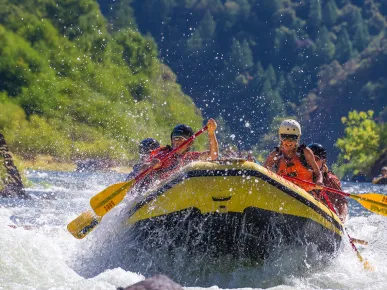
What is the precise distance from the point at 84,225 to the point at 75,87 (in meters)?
58.7

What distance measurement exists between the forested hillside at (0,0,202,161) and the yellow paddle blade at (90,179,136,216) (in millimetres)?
43875

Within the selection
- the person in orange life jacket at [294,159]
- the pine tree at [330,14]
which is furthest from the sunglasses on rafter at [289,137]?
the pine tree at [330,14]

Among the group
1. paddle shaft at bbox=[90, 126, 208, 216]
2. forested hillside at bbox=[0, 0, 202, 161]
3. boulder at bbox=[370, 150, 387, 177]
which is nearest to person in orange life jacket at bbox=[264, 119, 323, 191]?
paddle shaft at bbox=[90, 126, 208, 216]

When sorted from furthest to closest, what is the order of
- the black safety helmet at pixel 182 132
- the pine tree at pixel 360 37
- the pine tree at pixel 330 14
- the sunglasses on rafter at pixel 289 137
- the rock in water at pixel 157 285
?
the pine tree at pixel 330 14 → the pine tree at pixel 360 37 → the sunglasses on rafter at pixel 289 137 → the black safety helmet at pixel 182 132 → the rock in water at pixel 157 285

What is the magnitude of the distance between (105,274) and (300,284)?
6.88 ft

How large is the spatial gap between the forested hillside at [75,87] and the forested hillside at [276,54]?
6235cm

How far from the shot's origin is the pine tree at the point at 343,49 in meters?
171

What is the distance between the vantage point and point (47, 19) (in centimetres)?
7606

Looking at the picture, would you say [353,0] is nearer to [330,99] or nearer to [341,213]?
[330,99]

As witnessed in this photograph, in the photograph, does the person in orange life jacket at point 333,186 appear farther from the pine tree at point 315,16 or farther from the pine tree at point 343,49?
the pine tree at point 315,16

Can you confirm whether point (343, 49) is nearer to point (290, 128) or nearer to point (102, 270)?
point (290, 128)

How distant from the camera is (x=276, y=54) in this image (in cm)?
17150

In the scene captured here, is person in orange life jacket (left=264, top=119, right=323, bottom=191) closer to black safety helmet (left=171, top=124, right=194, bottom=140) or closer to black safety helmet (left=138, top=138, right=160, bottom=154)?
black safety helmet (left=171, top=124, right=194, bottom=140)

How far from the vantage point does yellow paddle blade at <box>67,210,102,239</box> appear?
10.1 m
